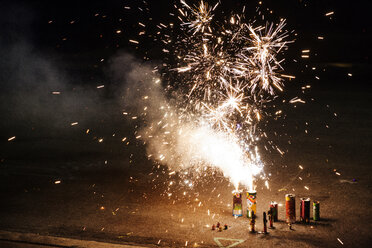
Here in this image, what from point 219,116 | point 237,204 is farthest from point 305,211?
point 219,116

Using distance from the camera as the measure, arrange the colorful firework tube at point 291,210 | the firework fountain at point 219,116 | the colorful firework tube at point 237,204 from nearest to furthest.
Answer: the colorful firework tube at point 291,210 < the colorful firework tube at point 237,204 < the firework fountain at point 219,116

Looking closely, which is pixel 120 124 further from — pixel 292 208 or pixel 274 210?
pixel 292 208

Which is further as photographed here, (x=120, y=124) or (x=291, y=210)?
(x=120, y=124)

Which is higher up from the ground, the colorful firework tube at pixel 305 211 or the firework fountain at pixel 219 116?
the firework fountain at pixel 219 116

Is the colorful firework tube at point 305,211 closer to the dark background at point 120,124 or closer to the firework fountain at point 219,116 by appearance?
the dark background at point 120,124

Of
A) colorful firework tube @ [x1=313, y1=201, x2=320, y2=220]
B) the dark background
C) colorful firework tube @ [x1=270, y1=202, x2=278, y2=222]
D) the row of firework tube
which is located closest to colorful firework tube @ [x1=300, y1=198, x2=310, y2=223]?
the row of firework tube

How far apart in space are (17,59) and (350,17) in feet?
58.2

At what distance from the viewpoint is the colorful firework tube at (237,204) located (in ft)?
17.9

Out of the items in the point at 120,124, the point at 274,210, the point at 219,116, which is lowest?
the point at 274,210

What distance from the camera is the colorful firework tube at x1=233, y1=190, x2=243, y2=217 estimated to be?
17.9ft

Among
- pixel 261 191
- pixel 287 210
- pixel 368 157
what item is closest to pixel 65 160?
pixel 261 191

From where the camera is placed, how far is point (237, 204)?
5.51 m

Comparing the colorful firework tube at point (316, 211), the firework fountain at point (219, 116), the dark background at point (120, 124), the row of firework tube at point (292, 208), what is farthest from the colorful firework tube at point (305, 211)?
the firework fountain at point (219, 116)

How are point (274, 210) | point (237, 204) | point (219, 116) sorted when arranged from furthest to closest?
point (219, 116), point (237, 204), point (274, 210)
